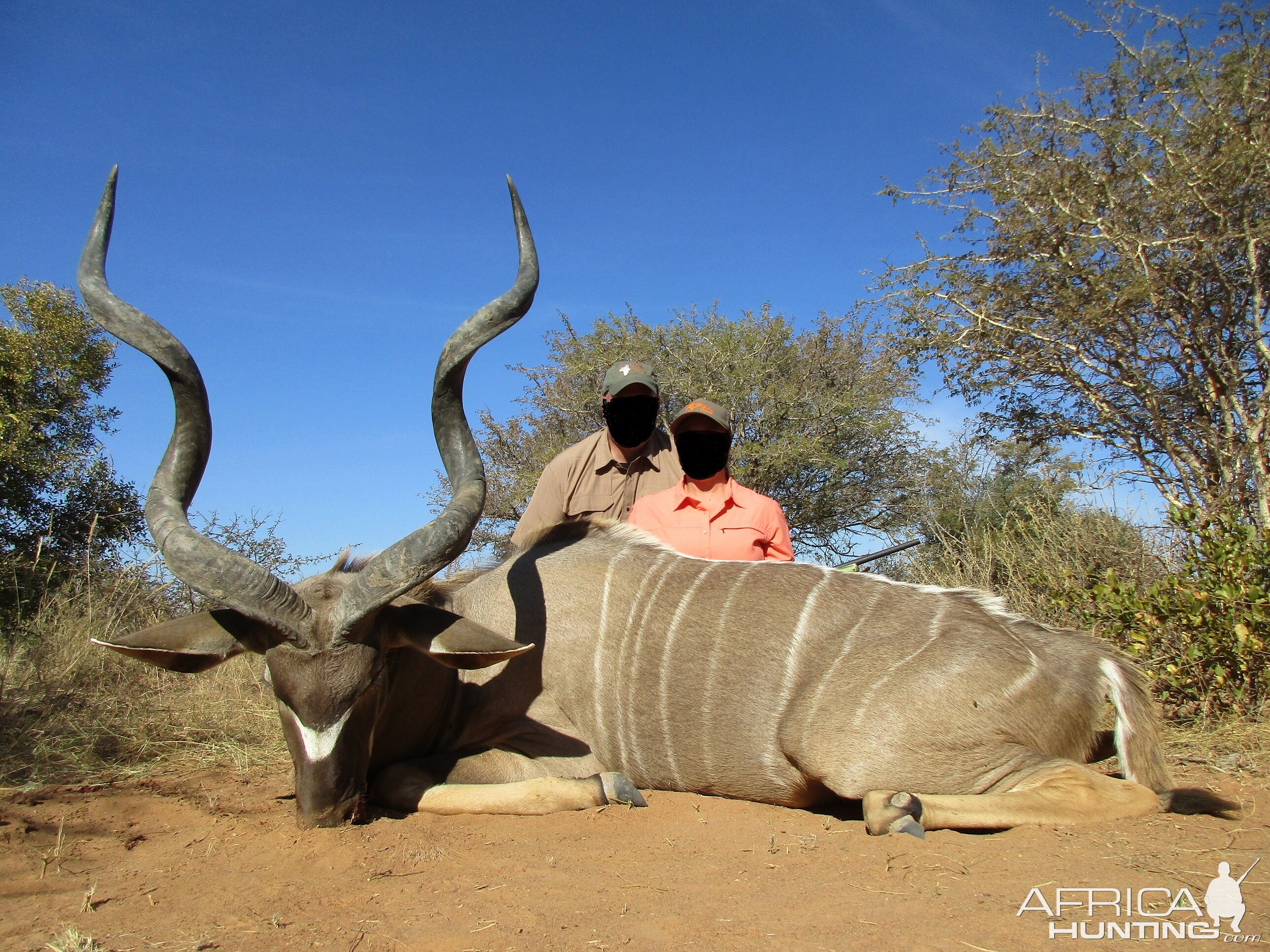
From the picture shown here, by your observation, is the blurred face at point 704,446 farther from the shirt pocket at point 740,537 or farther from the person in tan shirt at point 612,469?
the person in tan shirt at point 612,469

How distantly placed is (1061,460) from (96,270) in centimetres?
813

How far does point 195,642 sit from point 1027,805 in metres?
2.78

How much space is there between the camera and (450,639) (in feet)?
10.2

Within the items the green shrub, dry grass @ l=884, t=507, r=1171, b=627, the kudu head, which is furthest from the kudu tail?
dry grass @ l=884, t=507, r=1171, b=627

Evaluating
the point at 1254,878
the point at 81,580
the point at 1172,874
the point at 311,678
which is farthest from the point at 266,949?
the point at 81,580

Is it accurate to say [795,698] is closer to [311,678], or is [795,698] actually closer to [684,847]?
[684,847]

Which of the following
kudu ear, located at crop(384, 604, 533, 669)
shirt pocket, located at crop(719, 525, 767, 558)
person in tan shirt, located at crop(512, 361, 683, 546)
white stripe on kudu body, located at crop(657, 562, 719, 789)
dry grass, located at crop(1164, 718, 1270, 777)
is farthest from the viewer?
person in tan shirt, located at crop(512, 361, 683, 546)

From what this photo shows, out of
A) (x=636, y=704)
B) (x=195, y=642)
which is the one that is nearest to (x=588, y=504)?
(x=636, y=704)

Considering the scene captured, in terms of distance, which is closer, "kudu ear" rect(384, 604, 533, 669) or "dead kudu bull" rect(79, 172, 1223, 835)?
"dead kudu bull" rect(79, 172, 1223, 835)

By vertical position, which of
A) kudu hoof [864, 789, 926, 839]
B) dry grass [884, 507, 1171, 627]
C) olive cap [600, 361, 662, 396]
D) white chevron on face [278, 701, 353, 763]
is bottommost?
kudu hoof [864, 789, 926, 839]

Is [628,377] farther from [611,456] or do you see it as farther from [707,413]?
[707,413]

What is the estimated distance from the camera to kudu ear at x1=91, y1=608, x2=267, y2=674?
9.82 feet
